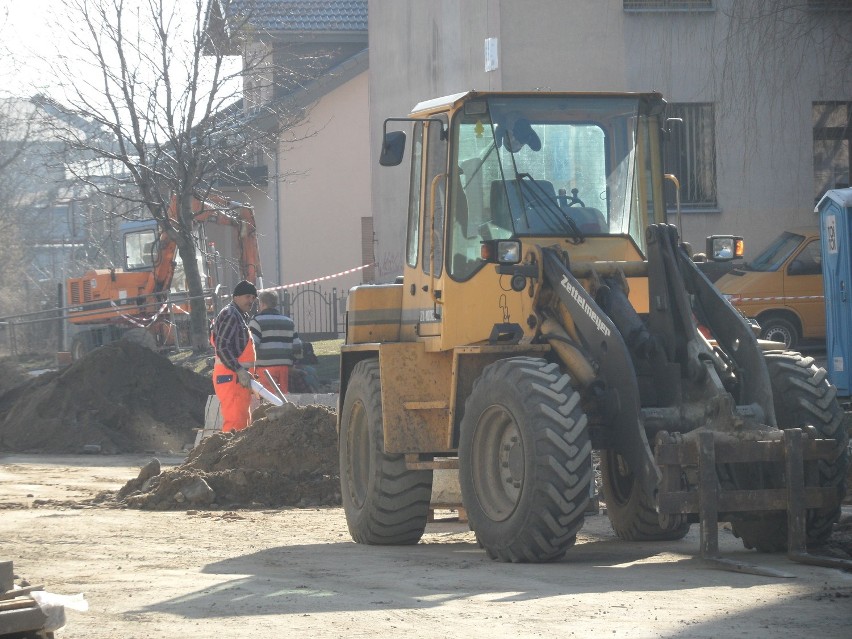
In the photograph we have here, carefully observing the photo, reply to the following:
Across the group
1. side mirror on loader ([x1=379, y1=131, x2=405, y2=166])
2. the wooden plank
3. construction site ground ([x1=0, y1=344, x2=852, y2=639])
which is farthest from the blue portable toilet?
the wooden plank

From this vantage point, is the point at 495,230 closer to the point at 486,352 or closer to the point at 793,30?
the point at 486,352

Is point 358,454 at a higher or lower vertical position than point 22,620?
higher

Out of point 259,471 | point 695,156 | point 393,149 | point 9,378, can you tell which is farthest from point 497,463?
point 9,378

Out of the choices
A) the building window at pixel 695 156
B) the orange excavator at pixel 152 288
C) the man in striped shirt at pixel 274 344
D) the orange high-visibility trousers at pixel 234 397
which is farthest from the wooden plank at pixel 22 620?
the orange excavator at pixel 152 288

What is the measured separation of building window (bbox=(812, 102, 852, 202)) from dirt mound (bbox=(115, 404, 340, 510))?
13.7m

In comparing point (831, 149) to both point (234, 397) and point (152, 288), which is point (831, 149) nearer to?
point (152, 288)

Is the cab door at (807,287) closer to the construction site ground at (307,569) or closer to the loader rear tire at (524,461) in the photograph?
the construction site ground at (307,569)

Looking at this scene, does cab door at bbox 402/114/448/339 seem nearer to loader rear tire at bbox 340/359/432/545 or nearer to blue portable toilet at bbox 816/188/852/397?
loader rear tire at bbox 340/359/432/545

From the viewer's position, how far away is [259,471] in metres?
13.6

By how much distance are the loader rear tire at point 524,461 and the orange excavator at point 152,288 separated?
67.5 feet

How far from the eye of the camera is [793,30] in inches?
758

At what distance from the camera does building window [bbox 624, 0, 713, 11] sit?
976 inches

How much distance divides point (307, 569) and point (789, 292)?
1505 cm

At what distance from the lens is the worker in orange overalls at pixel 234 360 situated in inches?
573
